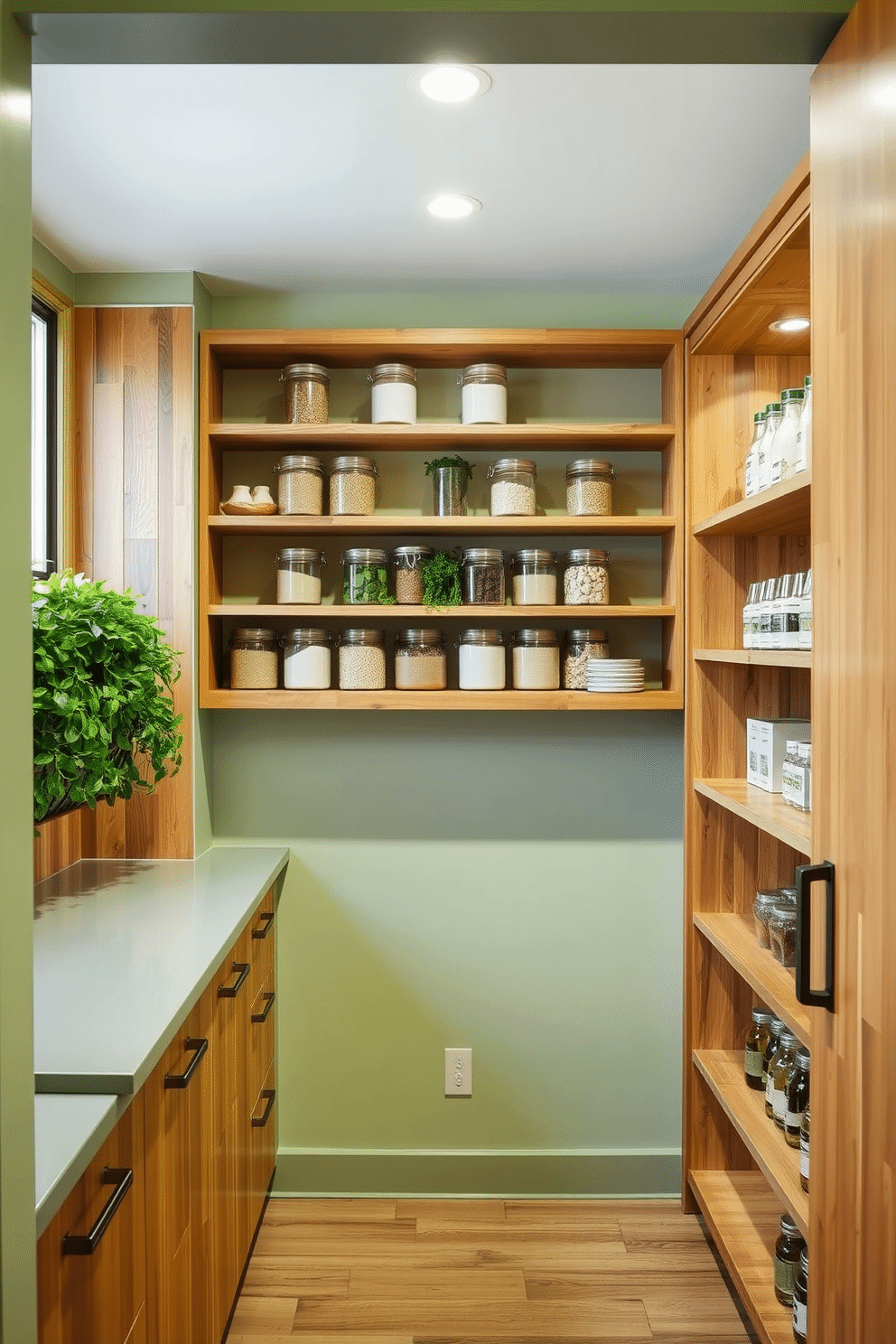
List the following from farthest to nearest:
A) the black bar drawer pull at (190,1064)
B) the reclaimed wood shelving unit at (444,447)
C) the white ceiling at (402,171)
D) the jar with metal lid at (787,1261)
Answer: the reclaimed wood shelving unit at (444,447) < the jar with metal lid at (787,1261) < the white ceiling at (402,171) < the black bar drawer pull at (190,1064)

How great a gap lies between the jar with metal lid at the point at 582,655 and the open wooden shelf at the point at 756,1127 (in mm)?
1040

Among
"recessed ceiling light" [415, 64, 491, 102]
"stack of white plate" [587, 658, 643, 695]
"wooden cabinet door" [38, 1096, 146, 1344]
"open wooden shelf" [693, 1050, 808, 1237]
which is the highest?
"recessed ceiling light" [415, 64, 491, 102]

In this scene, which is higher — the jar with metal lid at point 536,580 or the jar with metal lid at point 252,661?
the jar with metal lid at point 536,580

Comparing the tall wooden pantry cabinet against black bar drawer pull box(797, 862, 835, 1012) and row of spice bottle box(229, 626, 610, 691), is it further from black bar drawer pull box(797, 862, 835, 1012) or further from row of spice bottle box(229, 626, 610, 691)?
row of spice bottle box(229, 626, 610, 691)

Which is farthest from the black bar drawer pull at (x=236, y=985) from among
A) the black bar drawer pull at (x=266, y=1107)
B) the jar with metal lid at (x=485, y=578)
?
the jar with metal lid at (x=485, y=578)

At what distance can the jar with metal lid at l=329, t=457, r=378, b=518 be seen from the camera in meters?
2.62

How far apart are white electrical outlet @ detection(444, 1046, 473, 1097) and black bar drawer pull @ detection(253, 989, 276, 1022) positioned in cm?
53

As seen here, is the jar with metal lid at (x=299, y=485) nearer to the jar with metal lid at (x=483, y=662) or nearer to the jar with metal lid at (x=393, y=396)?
the jar with metal lid at (x=393, y=396)

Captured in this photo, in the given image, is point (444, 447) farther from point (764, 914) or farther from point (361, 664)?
point (764, 914)

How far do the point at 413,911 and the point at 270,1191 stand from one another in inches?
35.1

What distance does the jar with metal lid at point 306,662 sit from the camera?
2.64 meters

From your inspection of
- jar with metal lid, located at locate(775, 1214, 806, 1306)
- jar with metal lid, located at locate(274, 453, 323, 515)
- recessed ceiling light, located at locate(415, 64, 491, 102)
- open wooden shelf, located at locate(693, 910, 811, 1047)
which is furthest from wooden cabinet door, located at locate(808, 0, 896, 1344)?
jar with metal lid, located at locate(274, 453, 323, 515)

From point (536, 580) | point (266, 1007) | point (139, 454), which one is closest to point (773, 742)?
point (536, 580)

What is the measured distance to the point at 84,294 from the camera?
2631mm
